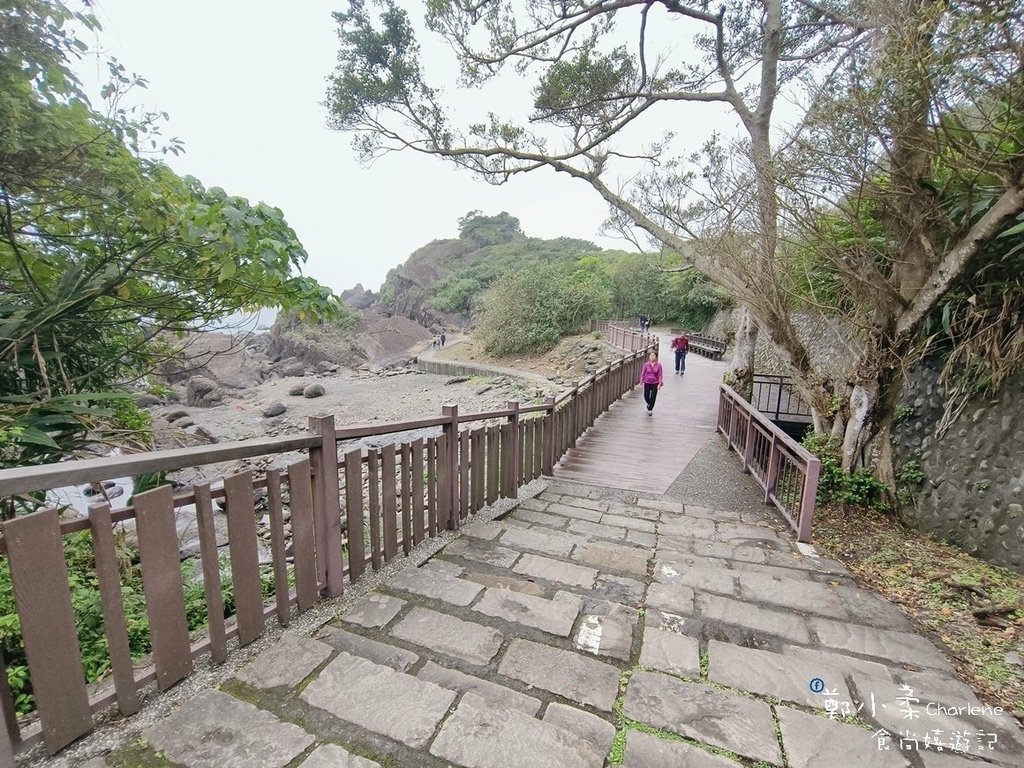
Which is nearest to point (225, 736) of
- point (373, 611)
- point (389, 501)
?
point (373, 611)

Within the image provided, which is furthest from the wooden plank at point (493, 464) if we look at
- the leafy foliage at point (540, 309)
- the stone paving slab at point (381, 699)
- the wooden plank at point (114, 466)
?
the leafy foliage at point (540, 309)

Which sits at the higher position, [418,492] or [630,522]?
[418,492]

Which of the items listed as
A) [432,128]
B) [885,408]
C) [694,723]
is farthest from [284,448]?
[432,128]

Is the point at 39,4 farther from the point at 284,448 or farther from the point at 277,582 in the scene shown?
the point at 277,582

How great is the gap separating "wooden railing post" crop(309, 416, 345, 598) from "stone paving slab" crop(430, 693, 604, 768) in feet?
3.37

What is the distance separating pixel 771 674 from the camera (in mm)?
1924

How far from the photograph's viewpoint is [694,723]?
65.1 inches

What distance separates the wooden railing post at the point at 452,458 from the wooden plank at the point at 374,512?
2.15 feet

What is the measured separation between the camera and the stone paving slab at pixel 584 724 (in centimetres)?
156

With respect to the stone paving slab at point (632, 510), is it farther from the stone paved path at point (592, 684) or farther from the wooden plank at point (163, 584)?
the wooden plank at point (163, 584)

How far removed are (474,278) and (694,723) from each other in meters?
37.4

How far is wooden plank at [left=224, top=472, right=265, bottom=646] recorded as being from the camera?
1.85m

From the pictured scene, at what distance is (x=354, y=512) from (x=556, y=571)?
1.26m

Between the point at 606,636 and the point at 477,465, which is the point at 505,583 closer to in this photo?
the point at 606,636
